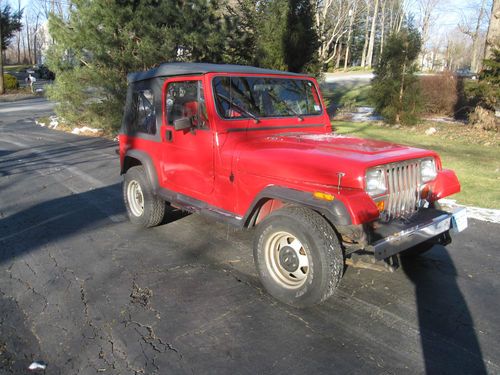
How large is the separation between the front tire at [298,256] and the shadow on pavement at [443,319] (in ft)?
2.57

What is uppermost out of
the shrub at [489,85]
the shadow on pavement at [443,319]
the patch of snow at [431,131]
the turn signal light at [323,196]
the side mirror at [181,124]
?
the shrub at [489,85]

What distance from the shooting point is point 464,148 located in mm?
10703

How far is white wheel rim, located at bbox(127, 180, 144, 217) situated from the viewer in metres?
5.31

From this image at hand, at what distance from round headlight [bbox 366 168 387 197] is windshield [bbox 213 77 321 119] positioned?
143cm

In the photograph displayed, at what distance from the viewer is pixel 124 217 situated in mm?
5633

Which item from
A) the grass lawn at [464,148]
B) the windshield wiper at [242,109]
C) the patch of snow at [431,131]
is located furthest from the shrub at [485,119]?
the windshield wiper at [242,109]

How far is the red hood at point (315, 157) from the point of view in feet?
10.1

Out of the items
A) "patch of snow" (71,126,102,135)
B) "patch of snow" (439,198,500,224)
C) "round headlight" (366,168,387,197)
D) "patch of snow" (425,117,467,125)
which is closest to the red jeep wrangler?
"round headlight" (366,168,387,197)

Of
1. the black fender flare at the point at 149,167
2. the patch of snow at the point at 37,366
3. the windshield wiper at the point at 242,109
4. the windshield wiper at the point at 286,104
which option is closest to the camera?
the patch of snow at the point at 37,366

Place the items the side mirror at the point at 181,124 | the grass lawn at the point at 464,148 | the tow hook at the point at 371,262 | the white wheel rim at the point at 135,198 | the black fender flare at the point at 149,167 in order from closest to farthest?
the tow hook at the point at 371,262 < the side mirror at the point at 181,124 < the black fender flare at the point at 149,167 < the white wheel rim at the point at 135,198 < the grass lawn at the point at 464,148

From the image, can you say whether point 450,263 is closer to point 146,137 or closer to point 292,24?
point 146,137

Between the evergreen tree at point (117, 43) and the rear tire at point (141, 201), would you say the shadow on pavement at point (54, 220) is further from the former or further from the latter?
the evergreen tree at point (117, 43)

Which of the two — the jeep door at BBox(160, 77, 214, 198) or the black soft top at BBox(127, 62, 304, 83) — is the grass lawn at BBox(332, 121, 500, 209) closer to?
the black soft top at BBox(127, 62, 304, 83)

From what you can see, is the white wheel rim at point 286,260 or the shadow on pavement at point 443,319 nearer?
the shadow on pavement at point 443,319
